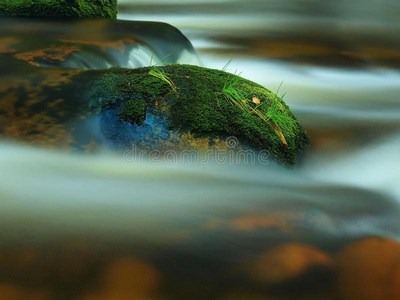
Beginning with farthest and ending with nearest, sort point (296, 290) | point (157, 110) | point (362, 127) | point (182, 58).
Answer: point (182, 58), point (362, 127), point (157, 110), point (296, 290)

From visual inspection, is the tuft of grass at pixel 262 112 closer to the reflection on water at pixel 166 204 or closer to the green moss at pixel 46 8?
the reflection on water at pixel 166 204

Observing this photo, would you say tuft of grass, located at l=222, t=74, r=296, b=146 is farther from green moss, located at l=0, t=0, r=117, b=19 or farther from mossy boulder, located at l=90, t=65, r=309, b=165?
green moss, located at l=0, t=0, r=117, b=19

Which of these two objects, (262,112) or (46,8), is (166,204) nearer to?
(262,112)

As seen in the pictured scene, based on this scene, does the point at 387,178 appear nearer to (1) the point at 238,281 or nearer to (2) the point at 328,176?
(2) the point at 328,176

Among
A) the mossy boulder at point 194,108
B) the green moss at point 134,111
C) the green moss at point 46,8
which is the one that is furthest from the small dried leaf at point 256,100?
the green moss at point 46,8

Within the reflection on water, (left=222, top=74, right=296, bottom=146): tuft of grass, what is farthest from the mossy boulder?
the reflection on water

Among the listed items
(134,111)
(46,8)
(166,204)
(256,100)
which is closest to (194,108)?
(134,111)

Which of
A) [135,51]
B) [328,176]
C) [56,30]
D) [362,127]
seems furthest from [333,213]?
[56,30]
